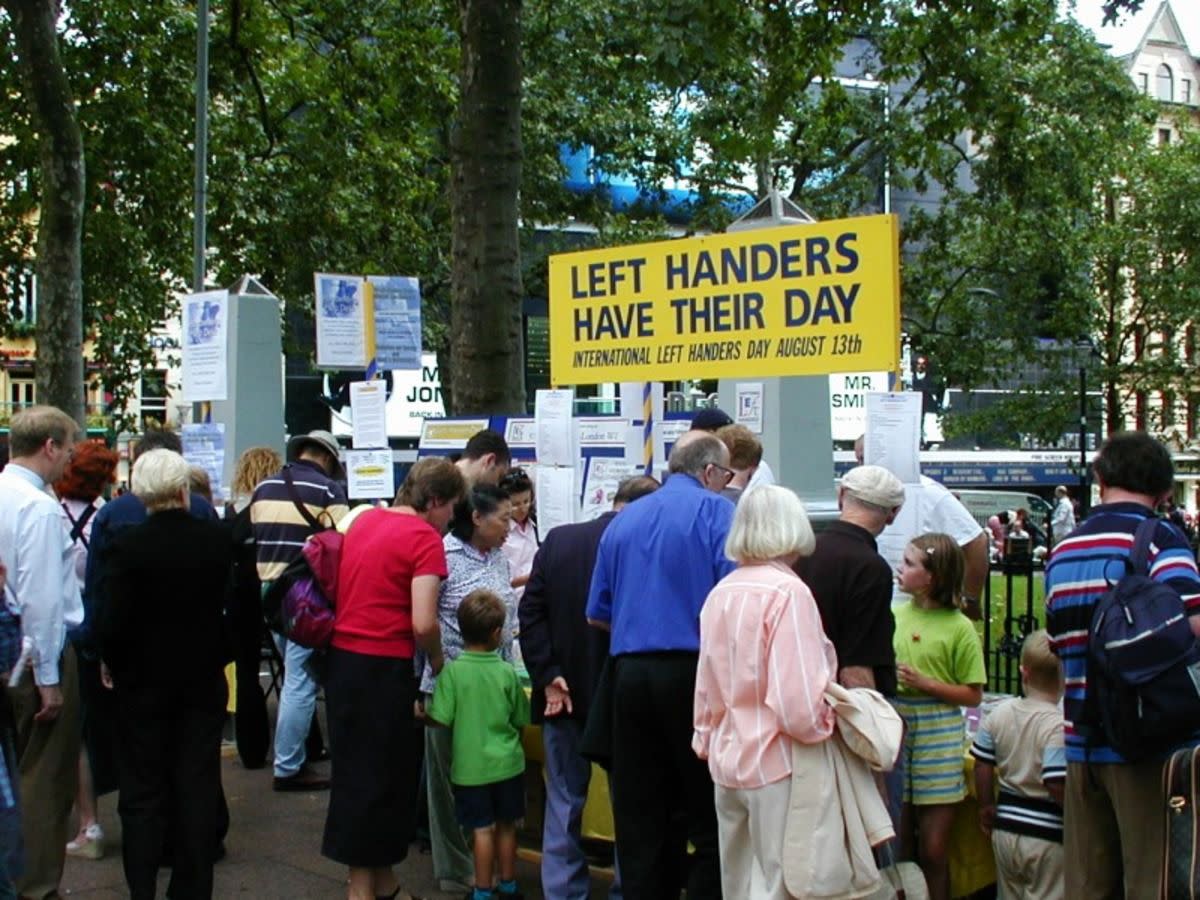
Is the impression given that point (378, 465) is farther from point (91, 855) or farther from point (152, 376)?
point (152, 376)

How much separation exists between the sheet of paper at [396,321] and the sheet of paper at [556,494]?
6.30ft

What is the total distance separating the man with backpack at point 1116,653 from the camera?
448 cm

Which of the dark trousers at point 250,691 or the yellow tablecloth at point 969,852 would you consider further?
the dark trousers at point 250,691

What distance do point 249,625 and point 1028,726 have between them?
3.35 m

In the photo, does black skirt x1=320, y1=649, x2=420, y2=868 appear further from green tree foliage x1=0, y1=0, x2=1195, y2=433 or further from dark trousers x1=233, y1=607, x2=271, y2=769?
green tree foliage x1=0, y1=0, x2=1195, y2=433

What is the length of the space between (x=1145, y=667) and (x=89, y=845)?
5.11 metres

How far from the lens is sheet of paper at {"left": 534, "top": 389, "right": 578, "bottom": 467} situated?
8289mm

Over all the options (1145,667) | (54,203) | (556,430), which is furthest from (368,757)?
(54,203)

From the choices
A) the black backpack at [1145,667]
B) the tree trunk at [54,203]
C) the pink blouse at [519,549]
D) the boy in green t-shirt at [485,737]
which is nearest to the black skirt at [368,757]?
the boy in green t-shirt at [485,737]

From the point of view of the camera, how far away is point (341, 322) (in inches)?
380

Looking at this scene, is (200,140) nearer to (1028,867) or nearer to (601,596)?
Result: (601,596)

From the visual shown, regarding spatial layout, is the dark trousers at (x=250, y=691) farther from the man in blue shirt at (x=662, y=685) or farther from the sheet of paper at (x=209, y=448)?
the sheet of paper at (x=209, y=448)

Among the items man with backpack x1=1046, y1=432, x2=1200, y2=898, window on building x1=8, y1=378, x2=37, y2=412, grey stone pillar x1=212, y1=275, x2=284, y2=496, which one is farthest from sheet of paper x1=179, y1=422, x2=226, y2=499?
window on building x1=8, y1=378, x2=37, y2=412

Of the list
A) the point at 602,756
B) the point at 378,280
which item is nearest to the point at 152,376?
the point at 378,280
